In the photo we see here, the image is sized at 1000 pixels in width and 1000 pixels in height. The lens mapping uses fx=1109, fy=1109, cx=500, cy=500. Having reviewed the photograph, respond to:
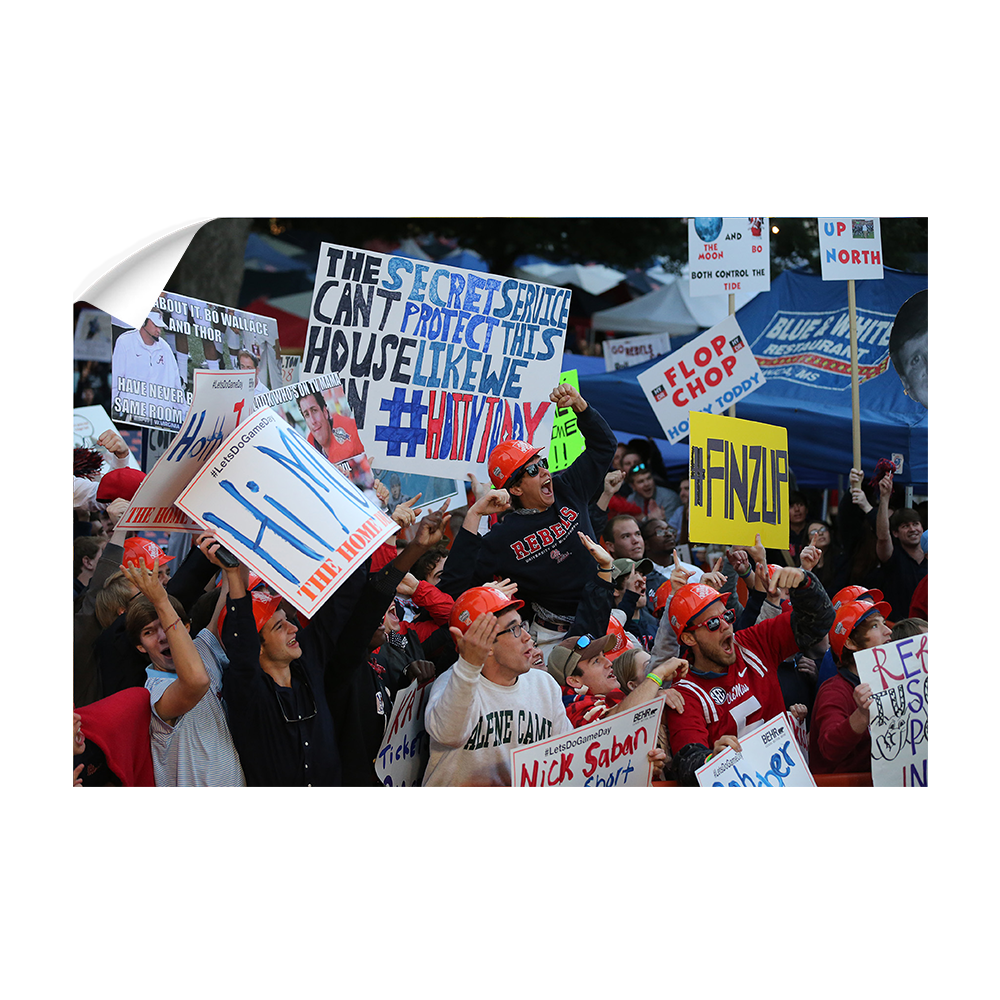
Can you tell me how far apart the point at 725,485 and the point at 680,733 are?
1.36 meters

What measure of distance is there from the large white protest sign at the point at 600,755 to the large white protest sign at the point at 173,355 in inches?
91.4

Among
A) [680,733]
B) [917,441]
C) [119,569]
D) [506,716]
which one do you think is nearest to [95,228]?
[119,569]

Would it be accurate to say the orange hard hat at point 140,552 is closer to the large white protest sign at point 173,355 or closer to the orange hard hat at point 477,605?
the large white protest sign at point 173,355

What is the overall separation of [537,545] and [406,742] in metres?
1.20

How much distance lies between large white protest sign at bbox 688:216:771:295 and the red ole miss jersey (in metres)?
1.77

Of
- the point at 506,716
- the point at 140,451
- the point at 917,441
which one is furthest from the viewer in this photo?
the point at 917,441

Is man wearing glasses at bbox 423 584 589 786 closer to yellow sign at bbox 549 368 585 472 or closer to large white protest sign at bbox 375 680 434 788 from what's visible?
large white protest sign at bbox 375 680 434 788

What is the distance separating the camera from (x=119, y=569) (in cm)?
554

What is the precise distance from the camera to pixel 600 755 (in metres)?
5.50

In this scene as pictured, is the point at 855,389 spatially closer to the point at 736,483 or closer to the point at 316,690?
the point at 736,483

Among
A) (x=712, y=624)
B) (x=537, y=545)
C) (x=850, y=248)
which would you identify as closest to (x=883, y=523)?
(x=712, y=624)

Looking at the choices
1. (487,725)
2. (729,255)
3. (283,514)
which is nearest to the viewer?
(283,514)

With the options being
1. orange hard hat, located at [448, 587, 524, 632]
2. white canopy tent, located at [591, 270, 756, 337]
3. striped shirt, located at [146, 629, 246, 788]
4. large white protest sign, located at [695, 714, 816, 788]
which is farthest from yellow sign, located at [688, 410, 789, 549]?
striped shirt, located at [146, 629, 246, 788]

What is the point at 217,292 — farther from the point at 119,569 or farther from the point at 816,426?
the point at 816,426
